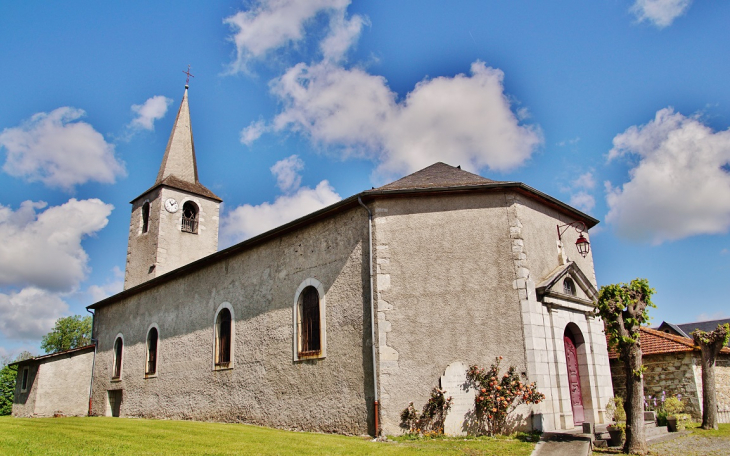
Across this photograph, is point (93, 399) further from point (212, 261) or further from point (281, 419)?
point (281, 419)

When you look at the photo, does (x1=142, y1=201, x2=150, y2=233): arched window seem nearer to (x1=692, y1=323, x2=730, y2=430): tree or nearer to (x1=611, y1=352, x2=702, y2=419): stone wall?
(x1=611, y1=352, x2=702, y2=419): stone wall

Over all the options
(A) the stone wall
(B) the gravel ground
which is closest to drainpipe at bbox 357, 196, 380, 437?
(B) the gravel ground

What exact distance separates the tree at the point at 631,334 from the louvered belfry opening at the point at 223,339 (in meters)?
9.99

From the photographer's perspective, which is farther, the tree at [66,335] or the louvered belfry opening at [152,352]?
the tree at [66,335]

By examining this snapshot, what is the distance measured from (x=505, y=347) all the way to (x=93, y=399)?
1810 cm

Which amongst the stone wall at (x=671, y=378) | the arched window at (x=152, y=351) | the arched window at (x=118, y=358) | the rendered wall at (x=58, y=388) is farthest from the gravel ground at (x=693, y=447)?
the rendered wall at (x=58, y=388)

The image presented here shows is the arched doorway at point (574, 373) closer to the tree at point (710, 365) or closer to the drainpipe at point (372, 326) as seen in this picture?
the tree at point (710, 365)

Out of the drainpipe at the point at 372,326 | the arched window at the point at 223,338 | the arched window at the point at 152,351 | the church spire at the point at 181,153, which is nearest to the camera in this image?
the drainpipe at the point at 372,326

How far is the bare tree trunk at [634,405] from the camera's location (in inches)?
326

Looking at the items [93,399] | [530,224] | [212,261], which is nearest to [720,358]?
[530,224]

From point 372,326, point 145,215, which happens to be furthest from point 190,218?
point 372,326

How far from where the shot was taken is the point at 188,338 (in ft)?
52.9

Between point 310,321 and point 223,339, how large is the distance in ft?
13.3

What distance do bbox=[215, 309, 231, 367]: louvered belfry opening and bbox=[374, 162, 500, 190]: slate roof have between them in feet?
21.4
